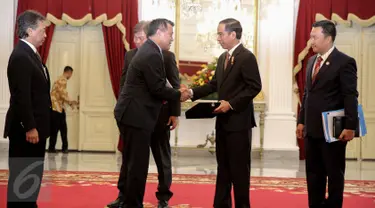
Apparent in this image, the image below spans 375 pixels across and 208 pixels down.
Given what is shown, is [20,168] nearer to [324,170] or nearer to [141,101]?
[141,101]

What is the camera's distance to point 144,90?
404cm

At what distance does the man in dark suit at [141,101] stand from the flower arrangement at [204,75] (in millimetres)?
4999

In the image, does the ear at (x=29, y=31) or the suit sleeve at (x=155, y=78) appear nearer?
the ear at (x=29, y=31)

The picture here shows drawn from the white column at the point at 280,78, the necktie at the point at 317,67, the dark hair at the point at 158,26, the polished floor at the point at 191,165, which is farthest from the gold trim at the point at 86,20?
the necktie at the point at 317,67

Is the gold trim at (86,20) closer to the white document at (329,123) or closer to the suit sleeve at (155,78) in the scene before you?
the suit sleeve at (155,78)

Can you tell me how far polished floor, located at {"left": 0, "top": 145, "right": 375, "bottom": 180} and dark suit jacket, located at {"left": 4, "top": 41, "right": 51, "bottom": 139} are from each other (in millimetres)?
3693

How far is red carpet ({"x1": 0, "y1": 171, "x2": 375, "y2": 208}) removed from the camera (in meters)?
5.01

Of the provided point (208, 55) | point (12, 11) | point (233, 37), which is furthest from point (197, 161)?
point (233, 37)

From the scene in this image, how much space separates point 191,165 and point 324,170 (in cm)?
426

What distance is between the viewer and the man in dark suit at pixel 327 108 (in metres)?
4.02

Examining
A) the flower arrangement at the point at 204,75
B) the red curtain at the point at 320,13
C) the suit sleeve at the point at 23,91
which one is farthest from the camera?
the red curtain at the point at 320,13

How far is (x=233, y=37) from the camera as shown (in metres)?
4.24

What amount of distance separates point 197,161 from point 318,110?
16.1 ft

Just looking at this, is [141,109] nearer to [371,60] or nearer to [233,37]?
[233,37]
